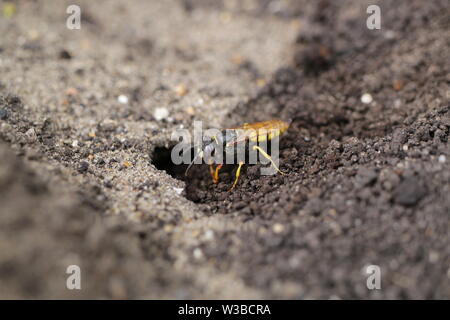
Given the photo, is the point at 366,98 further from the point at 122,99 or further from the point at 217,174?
the point at 122,99

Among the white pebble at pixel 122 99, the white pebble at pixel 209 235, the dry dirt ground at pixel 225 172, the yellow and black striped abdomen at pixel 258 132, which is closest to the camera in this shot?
the dry dirt ground at pixel 225 172

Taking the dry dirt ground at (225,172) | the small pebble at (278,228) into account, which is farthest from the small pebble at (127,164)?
the small pebble at (278,228)

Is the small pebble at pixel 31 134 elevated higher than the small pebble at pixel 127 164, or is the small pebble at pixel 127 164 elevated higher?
the small pebble at pixel 31 134

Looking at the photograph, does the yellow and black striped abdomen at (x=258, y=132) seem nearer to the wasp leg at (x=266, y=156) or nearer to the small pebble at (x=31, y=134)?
the wasp leg at (x=266, y=156)

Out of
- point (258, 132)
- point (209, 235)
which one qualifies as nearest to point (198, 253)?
point (209, 235)

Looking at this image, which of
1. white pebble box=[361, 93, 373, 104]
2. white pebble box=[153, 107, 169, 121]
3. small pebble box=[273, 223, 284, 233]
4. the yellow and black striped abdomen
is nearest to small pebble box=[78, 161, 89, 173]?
white pebble box=[153, 107, 169, 121]
